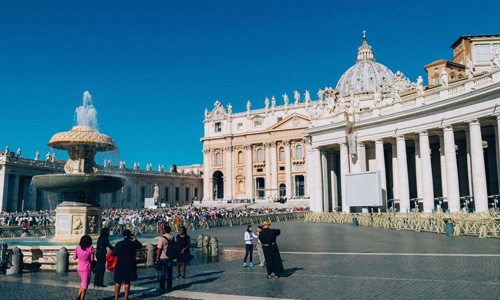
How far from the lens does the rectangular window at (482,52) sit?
4709 centimetres

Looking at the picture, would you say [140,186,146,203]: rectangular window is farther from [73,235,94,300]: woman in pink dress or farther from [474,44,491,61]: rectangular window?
[73,235,94,300]: woman in pink dress

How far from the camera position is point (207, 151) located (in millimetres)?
79688

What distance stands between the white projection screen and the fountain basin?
54.3ft

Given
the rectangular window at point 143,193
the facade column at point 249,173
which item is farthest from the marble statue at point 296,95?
the rectangular window at point 143,193

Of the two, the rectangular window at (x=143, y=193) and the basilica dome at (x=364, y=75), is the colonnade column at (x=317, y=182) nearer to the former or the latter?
the rectangular window at (x=143, y=193)

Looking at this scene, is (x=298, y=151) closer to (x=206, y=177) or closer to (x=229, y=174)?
(x=229, y=174)

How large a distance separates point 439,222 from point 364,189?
6.56 meters

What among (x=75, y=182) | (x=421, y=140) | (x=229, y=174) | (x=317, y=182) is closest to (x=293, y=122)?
(x=229, y=174)

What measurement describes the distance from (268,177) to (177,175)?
19909 millimetres

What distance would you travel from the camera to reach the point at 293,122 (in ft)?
229

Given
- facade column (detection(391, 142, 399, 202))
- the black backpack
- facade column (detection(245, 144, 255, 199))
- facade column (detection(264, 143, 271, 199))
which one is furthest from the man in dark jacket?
facade column (detection(245, 144, 255, 199))

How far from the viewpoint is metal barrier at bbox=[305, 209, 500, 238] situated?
16266 mm

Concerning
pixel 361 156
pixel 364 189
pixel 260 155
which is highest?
pixel 260 155

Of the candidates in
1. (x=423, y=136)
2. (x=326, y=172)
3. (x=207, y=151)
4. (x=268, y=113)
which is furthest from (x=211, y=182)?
(x=423, y=136)
